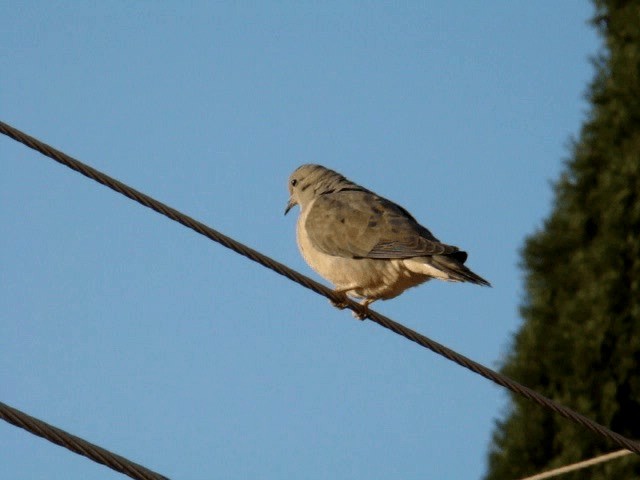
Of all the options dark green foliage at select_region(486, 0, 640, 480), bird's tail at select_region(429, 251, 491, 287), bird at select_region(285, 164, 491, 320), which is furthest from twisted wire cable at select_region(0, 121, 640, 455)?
dark green foliage at select_region(486, 0, 640, 480)

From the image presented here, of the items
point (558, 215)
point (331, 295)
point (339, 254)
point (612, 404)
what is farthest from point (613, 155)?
point (331, 295)

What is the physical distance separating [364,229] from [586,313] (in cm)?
217

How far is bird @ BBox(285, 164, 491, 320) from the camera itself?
6.95 m

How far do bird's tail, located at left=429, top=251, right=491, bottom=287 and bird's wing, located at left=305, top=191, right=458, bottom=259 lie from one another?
84 mm

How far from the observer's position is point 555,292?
9.44m

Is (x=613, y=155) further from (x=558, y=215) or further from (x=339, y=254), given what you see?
(x=339, y=254)

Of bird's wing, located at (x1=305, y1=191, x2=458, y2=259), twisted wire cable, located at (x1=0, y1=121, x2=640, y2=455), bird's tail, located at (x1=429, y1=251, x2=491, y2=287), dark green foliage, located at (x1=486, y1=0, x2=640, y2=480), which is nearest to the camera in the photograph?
twisted wire cable, located at (x1=0, y1=121, x2=640, y2=455)

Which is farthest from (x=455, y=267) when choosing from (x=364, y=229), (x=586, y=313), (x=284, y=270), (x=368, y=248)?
(x=586, y=313)

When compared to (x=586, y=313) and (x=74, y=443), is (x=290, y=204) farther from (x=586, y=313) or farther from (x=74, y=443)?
(x=74, y=443)

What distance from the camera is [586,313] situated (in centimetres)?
911

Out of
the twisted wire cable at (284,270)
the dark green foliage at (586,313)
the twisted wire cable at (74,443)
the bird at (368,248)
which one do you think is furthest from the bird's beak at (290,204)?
the twisted wire cable at (74,443)

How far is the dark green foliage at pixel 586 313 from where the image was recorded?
8883mm

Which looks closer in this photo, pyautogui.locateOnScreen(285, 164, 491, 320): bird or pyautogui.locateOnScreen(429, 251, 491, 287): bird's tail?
pyautogui.locateOnScreen(429, 251, 491, 287): bird's tail

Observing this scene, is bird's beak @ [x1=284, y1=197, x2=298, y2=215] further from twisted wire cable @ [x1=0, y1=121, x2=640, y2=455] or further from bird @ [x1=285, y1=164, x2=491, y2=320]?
twisted wire cable @ [x1=0, y1=121, x2=640, y2=455]
